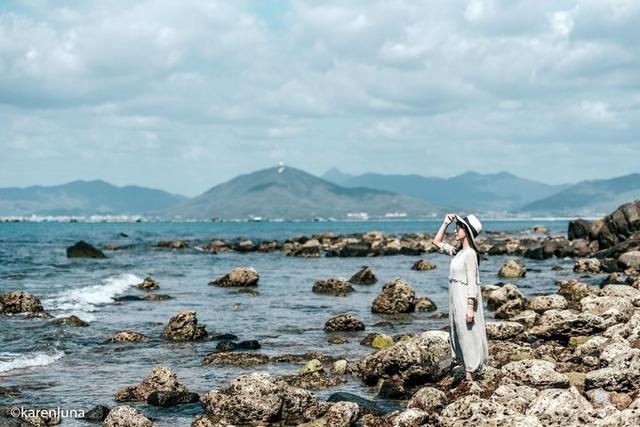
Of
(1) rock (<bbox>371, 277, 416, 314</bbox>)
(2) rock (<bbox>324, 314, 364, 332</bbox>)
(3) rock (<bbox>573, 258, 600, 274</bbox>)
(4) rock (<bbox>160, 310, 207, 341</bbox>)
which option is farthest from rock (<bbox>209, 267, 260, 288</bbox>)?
(3) rock (<bbox>573, 258, 600, 274</bbox>)

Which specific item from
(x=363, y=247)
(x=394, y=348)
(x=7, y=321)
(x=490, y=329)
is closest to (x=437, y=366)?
(x=394, y=348)

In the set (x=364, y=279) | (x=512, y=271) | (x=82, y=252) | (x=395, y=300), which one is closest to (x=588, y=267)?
(x=512, y=271)

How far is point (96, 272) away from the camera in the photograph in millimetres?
46062

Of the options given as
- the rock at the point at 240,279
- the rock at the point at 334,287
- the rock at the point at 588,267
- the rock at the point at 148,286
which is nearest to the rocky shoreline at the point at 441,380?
the rock at the point at 334,287

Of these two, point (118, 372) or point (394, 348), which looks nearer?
point (394, 348)

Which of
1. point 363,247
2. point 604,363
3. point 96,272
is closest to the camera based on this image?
point 604,363

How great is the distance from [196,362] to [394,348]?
5.36 m

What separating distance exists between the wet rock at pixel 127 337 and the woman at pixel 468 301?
11052mm

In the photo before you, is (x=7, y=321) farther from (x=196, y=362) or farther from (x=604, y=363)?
(x=604, y=363)

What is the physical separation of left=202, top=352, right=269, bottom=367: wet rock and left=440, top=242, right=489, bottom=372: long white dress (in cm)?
610

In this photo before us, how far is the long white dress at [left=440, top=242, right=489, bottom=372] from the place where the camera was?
1275 centimetres

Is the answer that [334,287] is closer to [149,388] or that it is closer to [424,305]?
[424,305]

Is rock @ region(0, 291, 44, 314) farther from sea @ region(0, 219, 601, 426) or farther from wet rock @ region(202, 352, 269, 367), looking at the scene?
wet rock @ region(202, 352, 269, 367)

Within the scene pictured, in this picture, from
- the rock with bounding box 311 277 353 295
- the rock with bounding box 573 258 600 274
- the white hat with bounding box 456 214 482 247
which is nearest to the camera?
the white hat with bounding box 456 214 482 247
